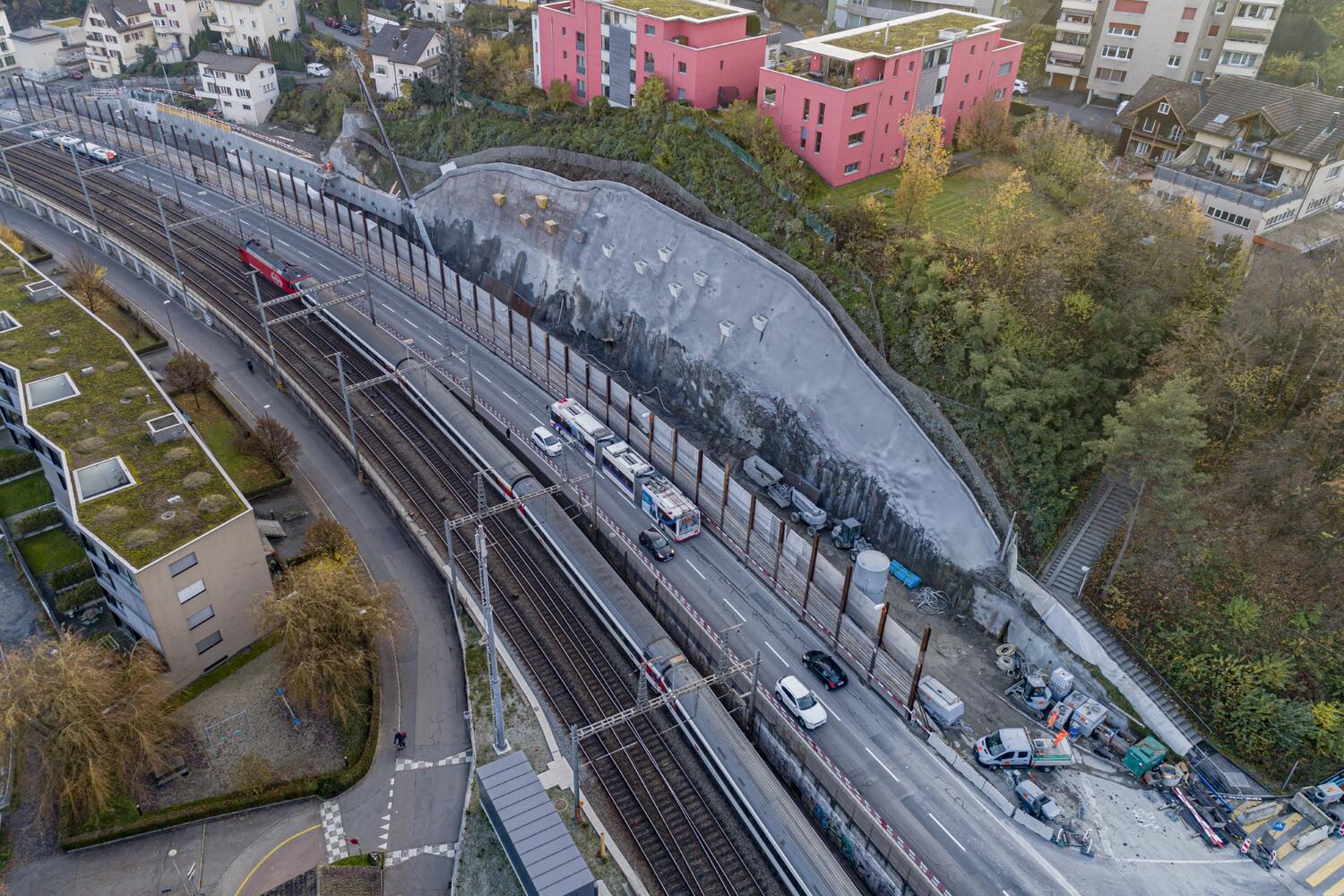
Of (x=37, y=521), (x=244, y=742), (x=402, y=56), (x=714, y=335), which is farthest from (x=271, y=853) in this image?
(x=402, y=56)

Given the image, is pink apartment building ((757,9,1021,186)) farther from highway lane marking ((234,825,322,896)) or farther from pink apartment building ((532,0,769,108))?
highway lane marking ((234,825,322,896))

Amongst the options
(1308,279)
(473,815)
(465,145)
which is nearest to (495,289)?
(465,145)

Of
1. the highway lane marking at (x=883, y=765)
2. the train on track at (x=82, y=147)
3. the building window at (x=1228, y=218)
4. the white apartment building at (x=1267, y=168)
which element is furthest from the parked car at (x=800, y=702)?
the train on track at (x=82, y=147)

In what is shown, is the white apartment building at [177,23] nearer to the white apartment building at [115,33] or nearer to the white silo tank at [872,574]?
the white apartment building at [115,33]

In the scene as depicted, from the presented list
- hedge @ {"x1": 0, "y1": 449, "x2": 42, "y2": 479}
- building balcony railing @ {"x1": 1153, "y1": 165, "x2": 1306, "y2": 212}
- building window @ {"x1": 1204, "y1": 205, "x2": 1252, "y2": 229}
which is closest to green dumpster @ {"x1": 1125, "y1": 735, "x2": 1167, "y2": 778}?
building window @ {"x1": 1204, "y1": 205, "x2": 1252, "y2": 229}

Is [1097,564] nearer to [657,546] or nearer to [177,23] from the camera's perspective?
[657,546]

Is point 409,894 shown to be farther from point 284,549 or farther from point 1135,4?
point 1135,4
